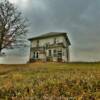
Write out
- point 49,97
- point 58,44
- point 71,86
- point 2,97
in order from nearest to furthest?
point 49,97, point 2,97, point 71,86, point 58,44

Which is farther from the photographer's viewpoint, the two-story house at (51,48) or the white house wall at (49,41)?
the white house wall at (49,41)

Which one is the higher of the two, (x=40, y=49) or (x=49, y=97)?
(x=40, y=49)

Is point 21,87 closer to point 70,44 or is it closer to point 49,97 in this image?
point 49,97

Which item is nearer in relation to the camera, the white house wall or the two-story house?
the two-story house

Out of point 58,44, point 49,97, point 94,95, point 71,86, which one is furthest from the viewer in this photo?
point 58,44

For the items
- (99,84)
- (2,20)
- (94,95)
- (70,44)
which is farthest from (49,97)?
(70,44)

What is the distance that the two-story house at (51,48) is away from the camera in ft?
195

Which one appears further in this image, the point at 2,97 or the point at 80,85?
the point at 80,85

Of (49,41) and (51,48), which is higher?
(49,41)

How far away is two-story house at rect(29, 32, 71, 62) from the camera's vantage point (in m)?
59.4

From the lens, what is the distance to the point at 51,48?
200 feet

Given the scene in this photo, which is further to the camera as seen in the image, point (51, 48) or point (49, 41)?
point (49, 41)

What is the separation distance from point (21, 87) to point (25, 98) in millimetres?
2761

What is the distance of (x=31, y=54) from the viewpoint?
2505 inches
